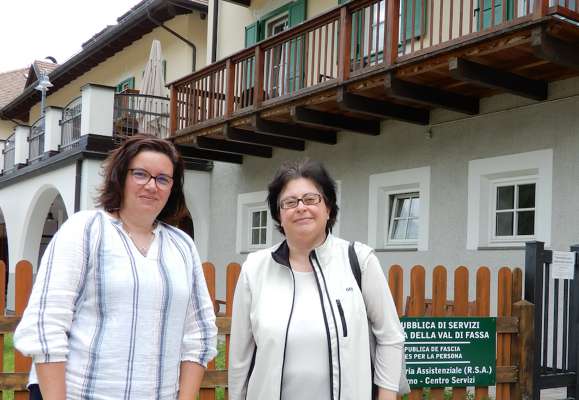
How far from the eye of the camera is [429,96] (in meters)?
7.70

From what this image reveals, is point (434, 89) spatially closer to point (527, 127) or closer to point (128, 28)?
point (527, 127)

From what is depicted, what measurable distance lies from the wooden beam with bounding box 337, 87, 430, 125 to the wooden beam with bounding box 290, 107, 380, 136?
0.80 meters

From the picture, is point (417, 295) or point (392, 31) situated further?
point (392, 31)

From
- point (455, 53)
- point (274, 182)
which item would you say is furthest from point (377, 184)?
point (274, 182)

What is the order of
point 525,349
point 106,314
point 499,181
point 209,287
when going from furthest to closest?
point 499,181 → point 525,349 → point 209,287 → point 106,314

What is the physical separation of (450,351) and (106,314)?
3124 millimetres

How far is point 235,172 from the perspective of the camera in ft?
41.6

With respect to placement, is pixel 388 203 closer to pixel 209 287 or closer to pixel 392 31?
pixel 392 31

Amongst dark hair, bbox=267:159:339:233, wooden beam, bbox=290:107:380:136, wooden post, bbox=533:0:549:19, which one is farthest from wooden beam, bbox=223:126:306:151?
dark hair, bbox=267:159:339:233

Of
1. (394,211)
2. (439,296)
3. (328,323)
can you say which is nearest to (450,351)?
(439,296)

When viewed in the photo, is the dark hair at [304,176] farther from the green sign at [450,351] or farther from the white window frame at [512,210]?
the white window frame at [512,210]

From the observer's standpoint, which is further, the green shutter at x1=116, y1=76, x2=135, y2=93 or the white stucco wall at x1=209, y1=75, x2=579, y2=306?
the green shutter at x1=116, y1=76, x2=135, y2=93

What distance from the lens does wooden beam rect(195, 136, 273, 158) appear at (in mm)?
11305

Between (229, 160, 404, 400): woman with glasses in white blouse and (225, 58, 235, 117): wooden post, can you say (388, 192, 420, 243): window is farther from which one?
(229, 160, 404, 400): woman with glasses in white blouse
